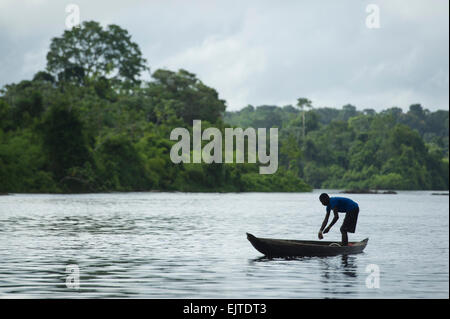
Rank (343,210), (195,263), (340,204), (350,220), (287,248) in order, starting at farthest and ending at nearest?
(350,220) < (343,210) < (340,204) < (287,248) < (195,263)

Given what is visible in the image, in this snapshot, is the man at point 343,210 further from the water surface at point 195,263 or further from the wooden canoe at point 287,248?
the water surface at point 195,263

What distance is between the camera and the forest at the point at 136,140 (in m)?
94.3

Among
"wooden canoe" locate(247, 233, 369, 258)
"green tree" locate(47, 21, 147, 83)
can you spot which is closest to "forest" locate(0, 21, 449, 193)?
"green tree" locate(47, 21, 147, 83)

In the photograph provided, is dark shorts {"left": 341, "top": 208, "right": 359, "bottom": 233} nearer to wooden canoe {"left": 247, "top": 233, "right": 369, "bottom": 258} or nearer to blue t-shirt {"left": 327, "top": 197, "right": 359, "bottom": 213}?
blue t-shirt {"left": 327, "top": 197, "right": 359, "bottom": 213}

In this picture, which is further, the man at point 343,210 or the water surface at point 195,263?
the man at point 343,210

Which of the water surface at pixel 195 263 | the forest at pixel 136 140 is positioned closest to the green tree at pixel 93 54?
the forest at pixel 136 140

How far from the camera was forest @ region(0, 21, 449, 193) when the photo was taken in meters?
94.3

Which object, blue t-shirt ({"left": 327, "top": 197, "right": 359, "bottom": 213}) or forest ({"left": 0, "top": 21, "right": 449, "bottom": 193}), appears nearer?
blue t-shirt ({"left": 327, "top": 197, "right": 359, "bottom": 213})

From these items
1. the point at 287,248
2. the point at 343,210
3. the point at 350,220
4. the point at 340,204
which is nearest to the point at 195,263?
the point at 287,248

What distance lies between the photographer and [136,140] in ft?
391

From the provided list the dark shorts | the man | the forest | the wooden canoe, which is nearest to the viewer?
the man

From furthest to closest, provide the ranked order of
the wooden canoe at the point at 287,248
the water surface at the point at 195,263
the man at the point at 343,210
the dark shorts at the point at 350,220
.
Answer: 1. the dark shorts at the point at 350,220
2. the wooden canoe at the point at 287,248
3. the man at the point at 343,210
4. the water surface at the point at 195,263

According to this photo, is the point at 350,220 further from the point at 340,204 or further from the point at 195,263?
the point at 195,263
